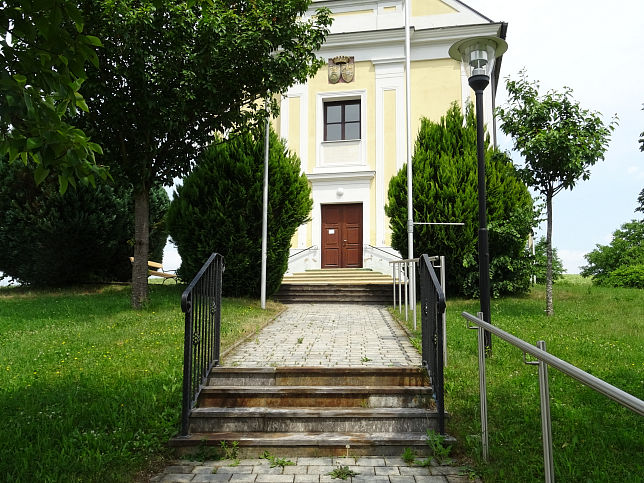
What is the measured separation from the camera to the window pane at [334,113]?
17.6 m

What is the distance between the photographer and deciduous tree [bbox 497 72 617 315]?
904cm

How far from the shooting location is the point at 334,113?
17.6 m

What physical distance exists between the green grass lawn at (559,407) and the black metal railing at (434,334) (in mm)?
260

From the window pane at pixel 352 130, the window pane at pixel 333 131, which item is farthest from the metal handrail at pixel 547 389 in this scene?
the window pane at pixel 333 131

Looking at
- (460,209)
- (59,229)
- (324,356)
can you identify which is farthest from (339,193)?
(324,356)

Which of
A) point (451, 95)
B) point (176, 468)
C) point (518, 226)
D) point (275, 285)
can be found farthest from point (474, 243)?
point (176, 468)

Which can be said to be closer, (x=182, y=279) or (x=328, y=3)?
(x=182, y=279)

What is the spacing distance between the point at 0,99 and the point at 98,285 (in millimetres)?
13155

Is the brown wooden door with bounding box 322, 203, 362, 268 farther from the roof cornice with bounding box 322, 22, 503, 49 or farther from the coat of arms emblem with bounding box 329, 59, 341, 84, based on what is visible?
the roof cornice with bounding box 322, 22, 503, 49

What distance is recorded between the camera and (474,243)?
12297 mm

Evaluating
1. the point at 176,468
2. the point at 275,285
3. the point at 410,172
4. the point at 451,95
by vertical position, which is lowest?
the point at 176,468

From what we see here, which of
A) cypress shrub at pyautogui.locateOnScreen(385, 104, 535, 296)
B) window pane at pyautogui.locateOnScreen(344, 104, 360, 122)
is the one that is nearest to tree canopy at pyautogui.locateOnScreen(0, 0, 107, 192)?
cypress shrub at pyautogui.locateOnScreen(385, 104, 535, 296)

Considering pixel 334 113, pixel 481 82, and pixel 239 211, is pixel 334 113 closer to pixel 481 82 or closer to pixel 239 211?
pixel 239 211

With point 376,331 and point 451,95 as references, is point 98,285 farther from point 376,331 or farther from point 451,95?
point 451,95
